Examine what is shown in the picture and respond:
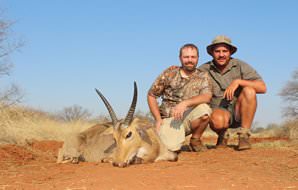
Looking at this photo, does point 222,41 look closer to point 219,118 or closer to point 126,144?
point 219,118

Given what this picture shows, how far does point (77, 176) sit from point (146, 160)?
1.53 metres

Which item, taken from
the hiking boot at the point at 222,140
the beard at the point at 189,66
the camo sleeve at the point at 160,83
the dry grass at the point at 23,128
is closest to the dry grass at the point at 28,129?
the dry grass at the point at 23,128

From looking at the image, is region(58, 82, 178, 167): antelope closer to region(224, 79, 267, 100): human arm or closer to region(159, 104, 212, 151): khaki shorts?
region(159, 104, 212, 151): khaki shorts

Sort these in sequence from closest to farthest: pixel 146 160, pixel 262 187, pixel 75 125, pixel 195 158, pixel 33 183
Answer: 1. pixel 262 187
2. pixel 33 183
3. pixel 146 160
4. pixel 195 158
5. pixel 75 125

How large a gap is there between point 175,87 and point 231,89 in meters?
1.00

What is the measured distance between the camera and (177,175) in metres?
4.58

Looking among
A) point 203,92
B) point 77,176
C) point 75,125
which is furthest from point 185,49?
point 75,125

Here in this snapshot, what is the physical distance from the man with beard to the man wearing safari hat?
1.72 ft

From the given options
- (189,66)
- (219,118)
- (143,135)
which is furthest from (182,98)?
(143,135)

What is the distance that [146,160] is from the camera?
20.0 feet

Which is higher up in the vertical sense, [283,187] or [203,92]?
[203,92]

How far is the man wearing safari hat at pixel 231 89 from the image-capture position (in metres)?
7.32

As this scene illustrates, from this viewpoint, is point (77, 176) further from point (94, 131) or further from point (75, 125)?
point (75, 125)

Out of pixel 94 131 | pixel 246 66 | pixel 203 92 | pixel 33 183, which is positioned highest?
pixel 246 66
